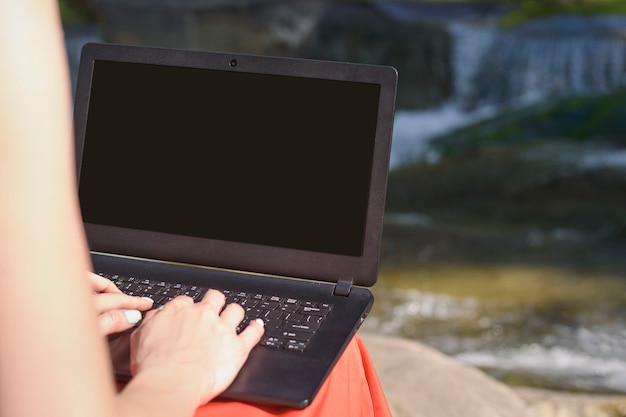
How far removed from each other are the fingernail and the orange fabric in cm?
14

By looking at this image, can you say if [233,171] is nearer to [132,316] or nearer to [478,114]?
[132,316]

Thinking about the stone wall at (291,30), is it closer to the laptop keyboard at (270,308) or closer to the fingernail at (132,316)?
the laptop keyboard at (270,308)

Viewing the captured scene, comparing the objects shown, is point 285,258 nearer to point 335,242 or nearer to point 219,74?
point 335,242

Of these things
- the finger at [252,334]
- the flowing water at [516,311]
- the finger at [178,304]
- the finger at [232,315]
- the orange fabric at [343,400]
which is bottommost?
the flowing water at [516,311]

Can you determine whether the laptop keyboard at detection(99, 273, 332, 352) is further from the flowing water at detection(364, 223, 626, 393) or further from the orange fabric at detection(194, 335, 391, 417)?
the flowing water at detection(364, 223, 626, 393)

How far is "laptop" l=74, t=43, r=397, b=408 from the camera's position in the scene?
38.5 inches

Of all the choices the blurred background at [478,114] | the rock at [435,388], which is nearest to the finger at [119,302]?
the rock at [435,388]

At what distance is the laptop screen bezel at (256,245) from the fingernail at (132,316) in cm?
21

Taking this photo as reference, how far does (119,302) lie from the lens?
820mm

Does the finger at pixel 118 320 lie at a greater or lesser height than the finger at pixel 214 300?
lesser

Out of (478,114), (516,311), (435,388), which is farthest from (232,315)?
(478,114)

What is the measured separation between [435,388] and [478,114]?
351cm

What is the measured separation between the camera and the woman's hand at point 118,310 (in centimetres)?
79

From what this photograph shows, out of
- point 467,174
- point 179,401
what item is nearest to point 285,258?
point 179,401
